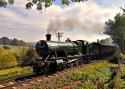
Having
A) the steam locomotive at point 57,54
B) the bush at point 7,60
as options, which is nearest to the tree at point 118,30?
the bush at point 7,60

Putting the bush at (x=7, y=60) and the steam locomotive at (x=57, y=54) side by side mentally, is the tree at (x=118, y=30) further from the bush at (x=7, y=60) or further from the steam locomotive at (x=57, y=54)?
the steam locomotive at (x=57, y=54)

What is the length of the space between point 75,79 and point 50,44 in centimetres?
622

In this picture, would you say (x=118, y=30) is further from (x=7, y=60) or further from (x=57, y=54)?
(x=57, y=54)

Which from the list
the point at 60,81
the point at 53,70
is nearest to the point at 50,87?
the point at 60,81

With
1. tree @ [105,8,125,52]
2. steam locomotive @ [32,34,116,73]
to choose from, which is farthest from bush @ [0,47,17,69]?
tree @ [105,8,125,52]

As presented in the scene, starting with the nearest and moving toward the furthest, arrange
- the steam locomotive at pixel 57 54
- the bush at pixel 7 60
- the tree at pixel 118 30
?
the steam locomotive at pixel 57 54 < the bush at pixel 7 60 < the tree at pixel 118 30

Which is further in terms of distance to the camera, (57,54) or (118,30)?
(118,30)

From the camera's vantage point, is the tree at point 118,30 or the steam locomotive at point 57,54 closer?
the steam locomotive at point 57,54

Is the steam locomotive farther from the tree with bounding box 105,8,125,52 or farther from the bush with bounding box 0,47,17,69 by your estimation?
the tree with bounding box 105,8,125,52

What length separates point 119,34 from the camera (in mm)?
83625

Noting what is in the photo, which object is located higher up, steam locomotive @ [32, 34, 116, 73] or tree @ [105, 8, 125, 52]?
tree @ [105, 8, 125, 52]

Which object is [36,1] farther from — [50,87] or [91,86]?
[91,86]

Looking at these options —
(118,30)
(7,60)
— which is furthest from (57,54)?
(118,30)

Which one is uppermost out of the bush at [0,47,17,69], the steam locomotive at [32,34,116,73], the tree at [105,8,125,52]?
the tree at [105,8,125,52]
